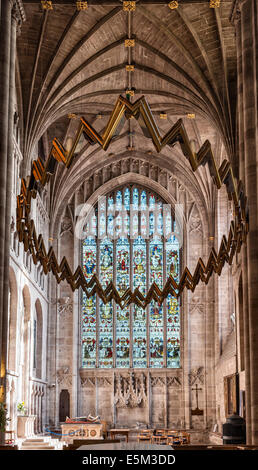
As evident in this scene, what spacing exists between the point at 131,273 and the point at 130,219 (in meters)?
2.72

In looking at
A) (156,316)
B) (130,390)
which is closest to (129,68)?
(156,316)

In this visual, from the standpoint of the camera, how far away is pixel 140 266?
32344 millimetres

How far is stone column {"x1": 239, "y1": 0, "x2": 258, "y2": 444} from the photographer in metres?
15.9

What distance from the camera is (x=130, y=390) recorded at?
30.6 metres

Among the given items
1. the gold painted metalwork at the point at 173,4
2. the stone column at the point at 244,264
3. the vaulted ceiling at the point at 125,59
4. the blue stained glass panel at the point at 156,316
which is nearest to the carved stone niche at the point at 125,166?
the blue stained glass panel at the point at 156,316

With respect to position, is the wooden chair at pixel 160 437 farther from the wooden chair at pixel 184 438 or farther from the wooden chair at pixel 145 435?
the wooden chair at pixel 184 438

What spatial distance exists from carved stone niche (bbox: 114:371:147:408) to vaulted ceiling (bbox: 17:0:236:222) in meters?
12.2

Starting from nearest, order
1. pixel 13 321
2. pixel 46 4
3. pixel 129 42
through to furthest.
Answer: pixel 46 4, pixel 129 42, pixel 13 321

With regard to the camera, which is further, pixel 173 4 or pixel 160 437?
pixel 160 437

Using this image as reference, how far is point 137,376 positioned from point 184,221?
7.78 metres

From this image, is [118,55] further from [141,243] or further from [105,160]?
[141,243]

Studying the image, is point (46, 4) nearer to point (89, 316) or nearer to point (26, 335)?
point (26, 335)

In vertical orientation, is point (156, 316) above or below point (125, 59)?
below
